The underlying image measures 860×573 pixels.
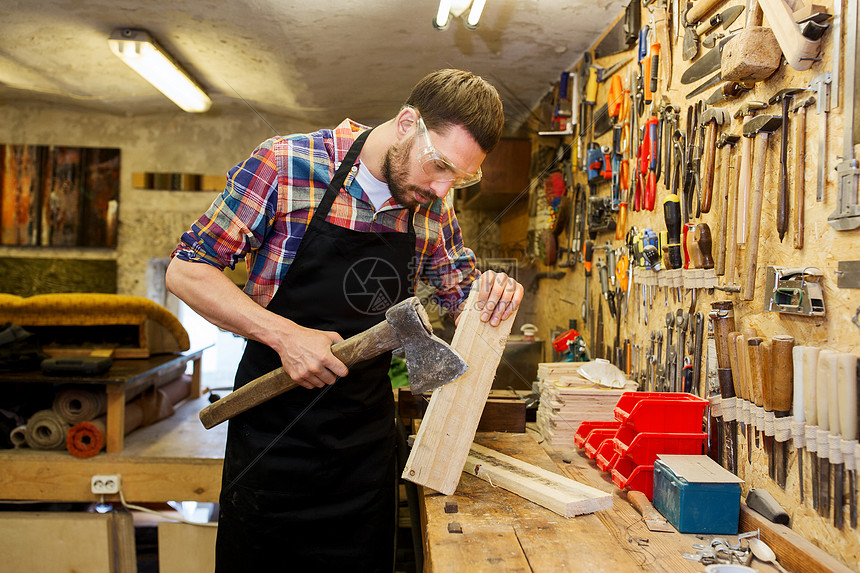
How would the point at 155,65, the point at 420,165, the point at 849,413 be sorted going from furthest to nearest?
1. the point at 155,65
2. the point at 420,165
3. the point at 849,413

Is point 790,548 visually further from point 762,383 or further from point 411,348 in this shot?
point 411,348

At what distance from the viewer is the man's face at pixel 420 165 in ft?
5.44

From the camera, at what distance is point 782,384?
56.1 inches

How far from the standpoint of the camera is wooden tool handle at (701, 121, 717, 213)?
1.82m

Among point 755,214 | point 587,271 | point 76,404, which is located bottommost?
point 76,404

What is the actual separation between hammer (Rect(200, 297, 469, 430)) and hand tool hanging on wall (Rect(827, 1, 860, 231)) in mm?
946

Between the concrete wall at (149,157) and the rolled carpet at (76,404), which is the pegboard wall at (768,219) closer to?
the rolled carpet at (76,404)

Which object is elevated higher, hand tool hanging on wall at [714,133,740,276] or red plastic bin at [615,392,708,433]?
hand tool hanging on wall at [714,133,740,276]

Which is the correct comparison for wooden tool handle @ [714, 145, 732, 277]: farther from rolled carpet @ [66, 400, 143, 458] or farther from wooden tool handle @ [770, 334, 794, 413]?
rolled carpet @ [66, 400, 143, 458]

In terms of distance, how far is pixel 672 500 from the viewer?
1.50m

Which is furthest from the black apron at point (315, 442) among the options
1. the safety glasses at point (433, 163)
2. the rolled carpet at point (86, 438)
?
the rolled carpet at point (86, 438)

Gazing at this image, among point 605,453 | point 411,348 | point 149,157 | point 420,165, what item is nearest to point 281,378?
point 411,348

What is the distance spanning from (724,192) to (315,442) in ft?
4.75

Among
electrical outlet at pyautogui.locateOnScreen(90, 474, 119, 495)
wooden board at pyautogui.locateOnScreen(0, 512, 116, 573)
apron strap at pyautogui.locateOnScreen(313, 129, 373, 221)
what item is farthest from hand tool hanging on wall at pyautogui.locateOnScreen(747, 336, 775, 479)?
wooden board at pyautogui.locateOnScreen(0, 512, 116, 573)
